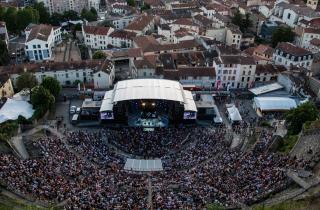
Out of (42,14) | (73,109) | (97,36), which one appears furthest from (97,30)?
(73,109)

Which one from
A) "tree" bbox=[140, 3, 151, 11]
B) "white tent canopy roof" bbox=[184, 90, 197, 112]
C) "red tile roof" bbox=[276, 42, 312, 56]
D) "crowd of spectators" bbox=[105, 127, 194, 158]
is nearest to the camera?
"crowd of spectators" bbox=[105, 127, 194, 158]

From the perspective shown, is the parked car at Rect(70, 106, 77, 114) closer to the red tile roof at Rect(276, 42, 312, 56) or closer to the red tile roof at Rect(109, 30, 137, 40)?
the red tile roof at Rect(109, 30, 137, 40)

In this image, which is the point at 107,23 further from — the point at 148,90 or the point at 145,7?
the point at 148,90

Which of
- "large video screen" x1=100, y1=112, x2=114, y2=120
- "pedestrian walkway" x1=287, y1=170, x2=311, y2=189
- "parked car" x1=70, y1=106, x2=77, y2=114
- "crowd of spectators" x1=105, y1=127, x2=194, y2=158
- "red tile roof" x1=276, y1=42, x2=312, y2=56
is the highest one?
"red tile roof" x1=276, y1=42, x2=312, y2=56

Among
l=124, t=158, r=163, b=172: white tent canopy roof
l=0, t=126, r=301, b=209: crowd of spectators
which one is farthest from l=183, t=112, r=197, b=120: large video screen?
l=124, t=158, r=163, b=172: white tent canopy roof

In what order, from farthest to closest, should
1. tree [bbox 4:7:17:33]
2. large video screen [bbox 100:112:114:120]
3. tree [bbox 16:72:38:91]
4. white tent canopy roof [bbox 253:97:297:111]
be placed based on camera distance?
tree [bbox 4:7:17:33], tree [bbox 16:72:38:91], white tent canopy roof [bbox 253:97:297:111], large video screen [bbox 100:112:114:120]

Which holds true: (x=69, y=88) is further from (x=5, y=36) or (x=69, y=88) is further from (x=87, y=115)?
(x=5, y=36)

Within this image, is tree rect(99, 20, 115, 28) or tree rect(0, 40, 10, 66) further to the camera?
tree rect(99, 20, 115, 28)
